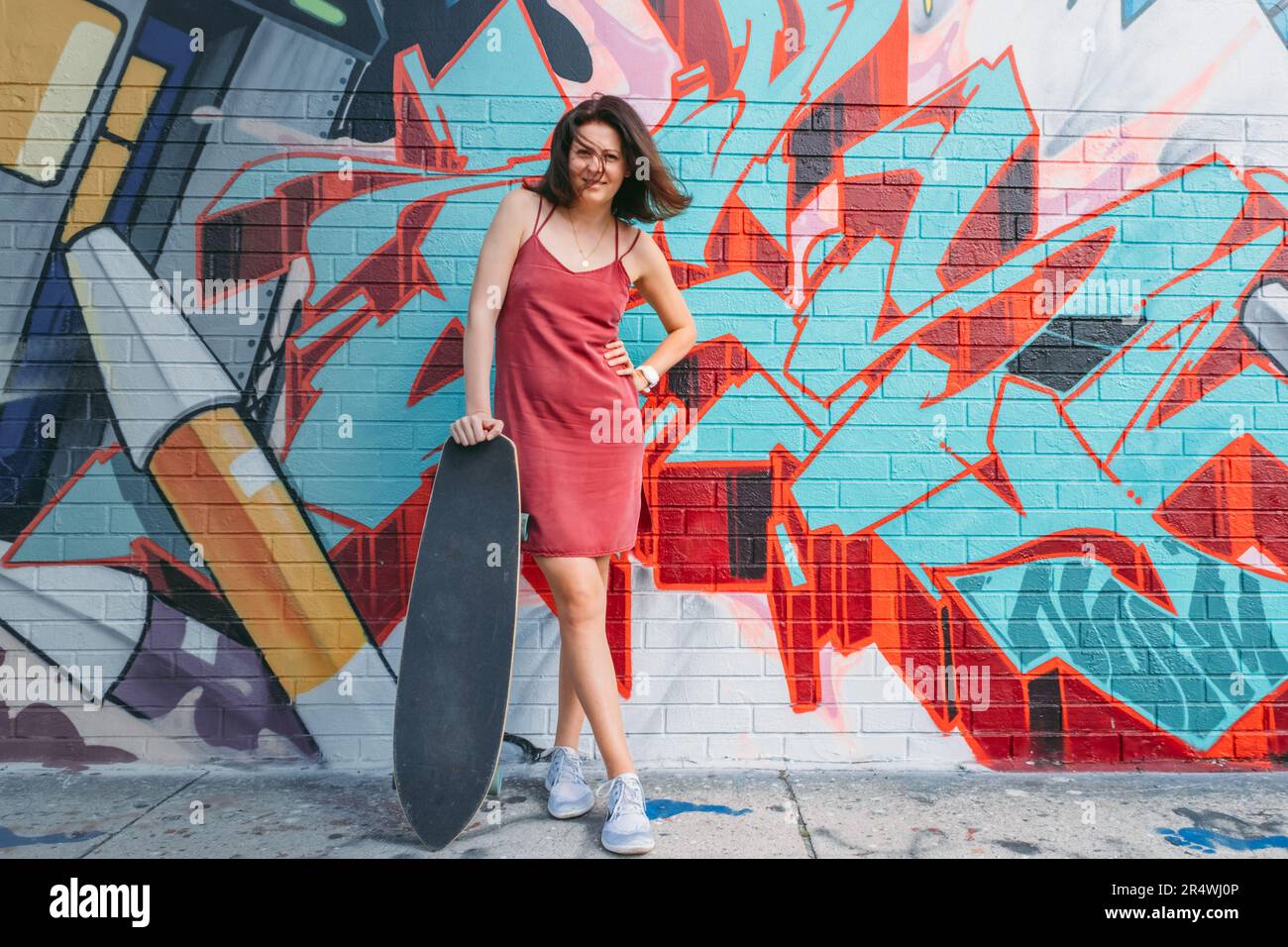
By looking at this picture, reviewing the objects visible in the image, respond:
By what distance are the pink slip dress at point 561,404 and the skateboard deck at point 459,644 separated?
0.32 feet

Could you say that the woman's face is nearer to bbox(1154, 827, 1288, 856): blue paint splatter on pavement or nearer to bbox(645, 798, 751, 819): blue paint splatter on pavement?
bbox(645, 798, 751, 819): blue paint splatter on pavement

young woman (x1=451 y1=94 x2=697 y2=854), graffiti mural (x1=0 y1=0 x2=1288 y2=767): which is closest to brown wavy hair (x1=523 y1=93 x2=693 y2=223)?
young woman (x1=451 y1=94 x2=697 y2=854)

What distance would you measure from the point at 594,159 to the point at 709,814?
2000 millimetres

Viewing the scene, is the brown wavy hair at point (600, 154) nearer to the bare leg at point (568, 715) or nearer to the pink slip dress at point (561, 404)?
the pink slip dress at point (561, 404)

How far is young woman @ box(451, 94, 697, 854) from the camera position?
2369mm

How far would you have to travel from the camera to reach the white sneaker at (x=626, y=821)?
2.23 metres

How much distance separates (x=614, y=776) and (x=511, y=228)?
163 cm

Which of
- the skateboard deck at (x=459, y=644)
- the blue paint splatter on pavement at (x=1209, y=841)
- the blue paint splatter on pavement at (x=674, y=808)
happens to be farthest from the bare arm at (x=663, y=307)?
the blue paint splatter on pavement at (x=1209, y=841)

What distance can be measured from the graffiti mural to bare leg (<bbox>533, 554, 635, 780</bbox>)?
1.72 feet

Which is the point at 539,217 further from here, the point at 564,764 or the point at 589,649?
the point at 564,764

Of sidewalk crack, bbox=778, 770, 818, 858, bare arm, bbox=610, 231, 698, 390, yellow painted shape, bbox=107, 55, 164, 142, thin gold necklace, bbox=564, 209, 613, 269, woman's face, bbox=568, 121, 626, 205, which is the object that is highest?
→ yellow painted shape, bbox=107, 55, 164, 142

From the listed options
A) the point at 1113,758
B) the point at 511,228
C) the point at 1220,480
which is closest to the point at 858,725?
the point at 1113,758

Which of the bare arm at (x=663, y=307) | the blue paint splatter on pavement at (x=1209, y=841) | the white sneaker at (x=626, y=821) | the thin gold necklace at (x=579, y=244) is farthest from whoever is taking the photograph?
the bare arm at (x=663, y=307)

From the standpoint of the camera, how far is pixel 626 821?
2264 millimetres
